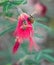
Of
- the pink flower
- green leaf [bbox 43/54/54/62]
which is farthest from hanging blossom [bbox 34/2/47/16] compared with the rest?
green leaf [bbox 43/54/54/62]

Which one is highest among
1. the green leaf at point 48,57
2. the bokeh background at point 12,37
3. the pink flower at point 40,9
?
the pink flower at point 40,9

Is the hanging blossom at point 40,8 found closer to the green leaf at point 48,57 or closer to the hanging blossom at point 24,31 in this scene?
the hanging blossom at point 24,31

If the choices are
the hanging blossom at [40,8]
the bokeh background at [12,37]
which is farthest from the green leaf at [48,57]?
the hanging blossom at [40,8]

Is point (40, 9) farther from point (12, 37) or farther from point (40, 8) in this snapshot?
point (12, 37)

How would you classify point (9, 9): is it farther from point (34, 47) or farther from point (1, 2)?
point (34, 47)

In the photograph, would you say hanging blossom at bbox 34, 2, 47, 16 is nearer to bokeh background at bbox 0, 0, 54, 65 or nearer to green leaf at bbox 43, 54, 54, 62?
bokeh background at bbox 0, 0, 54, 65

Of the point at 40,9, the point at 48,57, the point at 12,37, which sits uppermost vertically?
the point at 40,9

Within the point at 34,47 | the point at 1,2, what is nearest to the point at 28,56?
the point at 34,47

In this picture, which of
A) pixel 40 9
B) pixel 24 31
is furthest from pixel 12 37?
pixel 40 9
